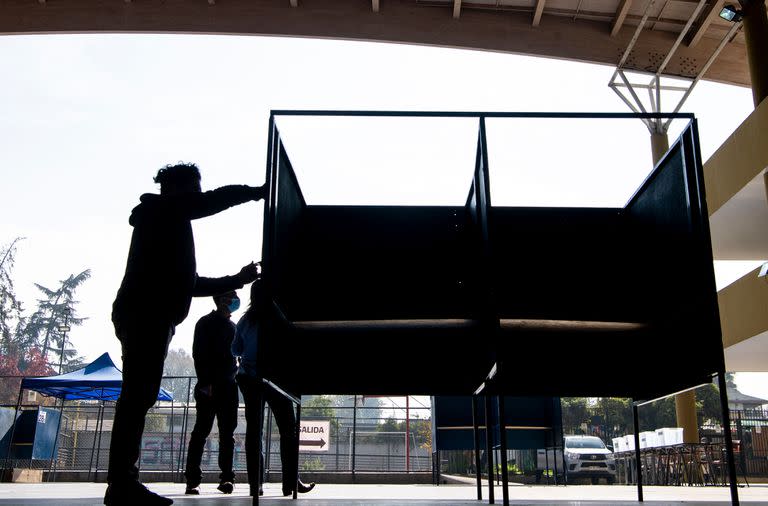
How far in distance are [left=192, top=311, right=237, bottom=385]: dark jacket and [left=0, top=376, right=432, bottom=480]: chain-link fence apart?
632cm

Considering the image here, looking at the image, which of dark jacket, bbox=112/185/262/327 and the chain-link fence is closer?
dark jacket, bbox=112/185/262/327

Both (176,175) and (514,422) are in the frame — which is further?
(514,422)

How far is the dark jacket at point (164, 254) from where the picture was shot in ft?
8.79

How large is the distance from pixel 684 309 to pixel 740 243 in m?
13.5

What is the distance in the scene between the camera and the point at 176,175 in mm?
3029

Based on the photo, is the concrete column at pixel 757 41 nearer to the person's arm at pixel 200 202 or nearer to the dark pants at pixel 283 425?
the dark pants at pixel 283 425

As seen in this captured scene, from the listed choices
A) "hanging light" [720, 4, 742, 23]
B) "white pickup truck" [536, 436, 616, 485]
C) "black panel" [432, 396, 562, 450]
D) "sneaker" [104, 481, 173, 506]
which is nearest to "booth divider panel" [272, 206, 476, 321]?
"sneaker" [104, 481, 173, 506]

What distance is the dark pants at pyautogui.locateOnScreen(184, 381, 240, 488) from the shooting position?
4.84 meters

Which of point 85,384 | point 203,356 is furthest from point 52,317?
point 203,356

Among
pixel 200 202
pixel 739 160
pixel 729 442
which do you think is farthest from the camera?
pixel 739 160

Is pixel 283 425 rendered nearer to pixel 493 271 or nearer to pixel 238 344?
pixel 238 344

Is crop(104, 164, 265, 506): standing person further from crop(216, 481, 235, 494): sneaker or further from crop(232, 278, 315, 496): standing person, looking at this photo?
crop(216, 481, 235, 494): sneaker

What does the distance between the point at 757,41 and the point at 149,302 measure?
40.0 feet

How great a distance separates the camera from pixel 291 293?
10.8 feet
